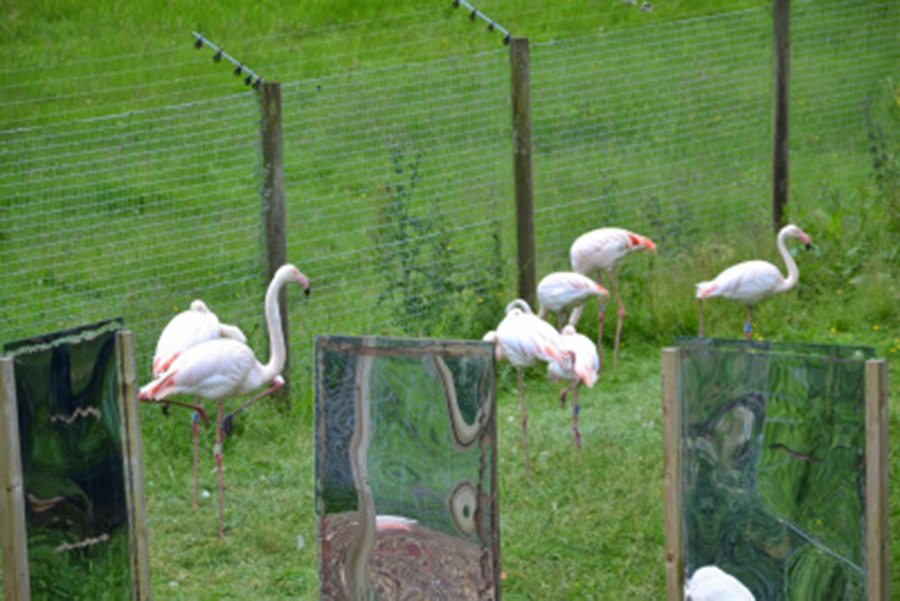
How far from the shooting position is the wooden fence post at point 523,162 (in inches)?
364

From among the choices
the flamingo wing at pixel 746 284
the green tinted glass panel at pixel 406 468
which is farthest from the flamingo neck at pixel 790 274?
the green tinted glass panel at pixel 406 468

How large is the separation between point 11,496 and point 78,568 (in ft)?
1.28

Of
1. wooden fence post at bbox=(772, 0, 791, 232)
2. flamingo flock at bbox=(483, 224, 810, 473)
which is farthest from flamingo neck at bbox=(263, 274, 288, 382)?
wooden fence post at bbox=(772, 0, 791, 232)

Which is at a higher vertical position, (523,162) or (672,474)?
(523,162)

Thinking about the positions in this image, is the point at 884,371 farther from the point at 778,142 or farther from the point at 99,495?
the point at 778,142

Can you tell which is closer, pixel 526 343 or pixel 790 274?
pixel 526 343

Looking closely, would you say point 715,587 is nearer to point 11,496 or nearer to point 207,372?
point 11,496

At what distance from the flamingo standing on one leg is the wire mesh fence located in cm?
98

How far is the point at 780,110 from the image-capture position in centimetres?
1085

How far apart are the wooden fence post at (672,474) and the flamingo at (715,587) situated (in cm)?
7

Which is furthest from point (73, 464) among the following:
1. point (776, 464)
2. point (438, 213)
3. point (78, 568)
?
point (438, 213)

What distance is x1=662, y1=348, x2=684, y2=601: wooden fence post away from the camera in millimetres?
4887

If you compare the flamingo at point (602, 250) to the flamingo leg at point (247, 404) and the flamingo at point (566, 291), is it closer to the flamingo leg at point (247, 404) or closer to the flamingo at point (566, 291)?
the flamingo at point (566, 291)

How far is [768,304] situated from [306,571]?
4.60m
